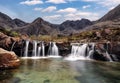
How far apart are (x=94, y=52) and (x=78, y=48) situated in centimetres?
559

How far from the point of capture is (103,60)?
151 ft

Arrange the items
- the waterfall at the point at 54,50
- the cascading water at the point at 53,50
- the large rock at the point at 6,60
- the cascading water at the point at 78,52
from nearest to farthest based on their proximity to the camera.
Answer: the large rock at the point at 6,60 < the cascading water at the point at 78,52 < the cascading water at the point at 53,50 < the waterfall at the point at 54,50

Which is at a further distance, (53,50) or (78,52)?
(53,50)

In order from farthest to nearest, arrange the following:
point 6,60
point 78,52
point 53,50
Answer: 1. point 53,50
2. point 78,52
3. point 6,60

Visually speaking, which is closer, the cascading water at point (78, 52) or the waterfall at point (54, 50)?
the cascading water at point (78, 52)

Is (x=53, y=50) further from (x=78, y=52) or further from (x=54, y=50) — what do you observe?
(x=78, y=52)

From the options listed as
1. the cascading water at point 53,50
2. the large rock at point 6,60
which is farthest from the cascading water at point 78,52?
the large rock at point 6,60

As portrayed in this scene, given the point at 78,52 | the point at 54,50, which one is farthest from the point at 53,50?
the point at 78,52

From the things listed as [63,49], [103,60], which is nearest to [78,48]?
[63,49]

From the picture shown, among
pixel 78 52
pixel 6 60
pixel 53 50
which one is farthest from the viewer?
pixel 53 50

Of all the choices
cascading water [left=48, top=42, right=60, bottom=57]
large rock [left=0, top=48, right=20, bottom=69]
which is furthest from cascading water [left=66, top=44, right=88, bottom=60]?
large rock [left=0, top=48, right=20, bottom=69]

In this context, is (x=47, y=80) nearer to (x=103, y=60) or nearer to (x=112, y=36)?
(x=103, y=60)

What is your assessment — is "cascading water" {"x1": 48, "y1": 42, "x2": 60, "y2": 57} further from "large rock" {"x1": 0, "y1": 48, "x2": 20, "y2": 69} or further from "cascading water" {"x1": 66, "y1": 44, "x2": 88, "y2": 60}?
"large rock" {"x1": 0, "y1": 48, "x2": 20, "y2": 69}

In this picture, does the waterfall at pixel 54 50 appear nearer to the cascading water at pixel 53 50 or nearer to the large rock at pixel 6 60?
the cascading water at pixel 53 50
